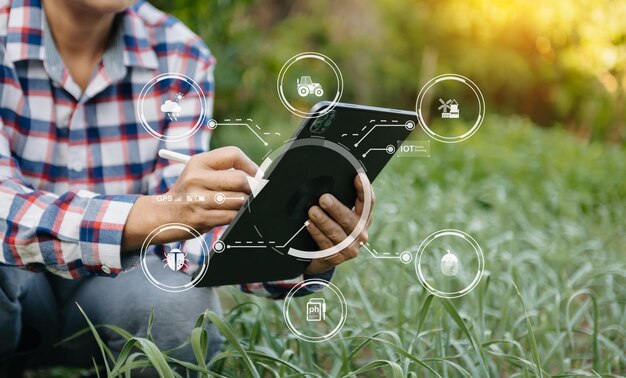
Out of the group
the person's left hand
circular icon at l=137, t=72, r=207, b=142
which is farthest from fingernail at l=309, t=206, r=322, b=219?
circular icon at l=137, t=72, r=207, b=142

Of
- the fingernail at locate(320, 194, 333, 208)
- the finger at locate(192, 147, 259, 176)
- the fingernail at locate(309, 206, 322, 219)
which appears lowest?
the fingernail at locate(309, 206, 322, 219)

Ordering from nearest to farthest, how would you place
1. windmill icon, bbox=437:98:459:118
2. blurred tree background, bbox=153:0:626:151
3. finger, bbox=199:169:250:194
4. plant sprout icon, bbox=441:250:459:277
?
finger, bbox=199:169:250:194
windmill icon, bbox=437:98:459:118
plant sprout icon, bbox=441:250:459:277
blurred tree background, bbox=153:0:626:151

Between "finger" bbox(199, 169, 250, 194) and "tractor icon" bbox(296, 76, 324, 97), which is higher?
"tractor icon" bbox(296, 76, 324, 97)

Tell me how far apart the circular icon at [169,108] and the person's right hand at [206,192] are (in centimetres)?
16

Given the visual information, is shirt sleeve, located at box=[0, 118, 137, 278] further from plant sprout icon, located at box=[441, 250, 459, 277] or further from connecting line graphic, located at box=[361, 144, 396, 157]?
plant sprout icon, located at box=[441, 250, 459, 277]

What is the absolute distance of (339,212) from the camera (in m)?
0.77

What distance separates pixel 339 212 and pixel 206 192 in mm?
136

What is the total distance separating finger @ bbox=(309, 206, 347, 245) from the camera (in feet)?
2.51

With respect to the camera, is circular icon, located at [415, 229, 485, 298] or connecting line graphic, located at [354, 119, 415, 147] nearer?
connecting line graphic, located at [354, 119, 415, 147]

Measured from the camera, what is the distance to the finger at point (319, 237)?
2.56 ft

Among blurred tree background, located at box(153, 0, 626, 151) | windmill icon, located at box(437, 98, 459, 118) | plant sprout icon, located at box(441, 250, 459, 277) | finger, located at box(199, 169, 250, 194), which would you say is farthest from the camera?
blurred tree background, located at box(153, 0, 626, 151)

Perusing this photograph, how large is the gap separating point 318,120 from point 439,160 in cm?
175

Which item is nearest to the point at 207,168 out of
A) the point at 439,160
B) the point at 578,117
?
the point at 439,160

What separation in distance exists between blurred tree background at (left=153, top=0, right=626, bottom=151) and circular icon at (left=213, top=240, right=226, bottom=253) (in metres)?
0.29
